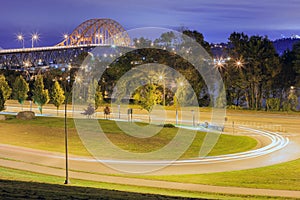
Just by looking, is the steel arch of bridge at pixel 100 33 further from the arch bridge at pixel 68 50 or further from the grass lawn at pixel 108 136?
the grass lawn at pixel 108 136

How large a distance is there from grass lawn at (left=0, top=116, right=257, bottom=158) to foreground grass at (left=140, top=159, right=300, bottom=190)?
Result: 6.95 m

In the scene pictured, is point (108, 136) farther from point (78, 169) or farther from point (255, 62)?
point (255, 62)

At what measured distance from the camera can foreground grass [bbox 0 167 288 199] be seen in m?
13.5

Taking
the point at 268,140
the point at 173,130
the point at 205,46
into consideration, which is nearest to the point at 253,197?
the point at 268,140

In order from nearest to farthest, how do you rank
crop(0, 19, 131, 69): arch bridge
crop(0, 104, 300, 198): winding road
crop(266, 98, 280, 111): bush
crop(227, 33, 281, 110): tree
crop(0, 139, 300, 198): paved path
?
crop(0, 139, 300, 198): paved path → crop(0, 104, 300, 198): winding road → crop(266, 98, 280, 111): bush → crop(227, 33, 281, 110): tree → crop(0, 19, 131, 69): arch bridge

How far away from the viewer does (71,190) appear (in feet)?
51.8

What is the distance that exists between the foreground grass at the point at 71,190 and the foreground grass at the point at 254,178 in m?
2.64

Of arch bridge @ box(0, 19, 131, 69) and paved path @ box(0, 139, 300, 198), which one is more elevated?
arch bridge @ box(0, 19, 131, 69)

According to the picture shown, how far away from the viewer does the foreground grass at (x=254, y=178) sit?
22188 mm

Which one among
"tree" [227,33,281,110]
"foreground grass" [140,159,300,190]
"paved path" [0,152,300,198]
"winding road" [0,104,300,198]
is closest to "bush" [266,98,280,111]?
"tree" [227,33,281,110]

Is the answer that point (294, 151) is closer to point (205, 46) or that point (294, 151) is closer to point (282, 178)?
point (282, 178)

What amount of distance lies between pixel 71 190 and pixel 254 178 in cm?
1192

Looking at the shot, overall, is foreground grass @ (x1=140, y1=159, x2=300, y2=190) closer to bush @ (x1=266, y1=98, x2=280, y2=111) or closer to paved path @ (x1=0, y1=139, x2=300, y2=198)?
paved path @ (x1=0, y1=139, x2=300, y2=198)

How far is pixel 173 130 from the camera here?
4391 centimetres
